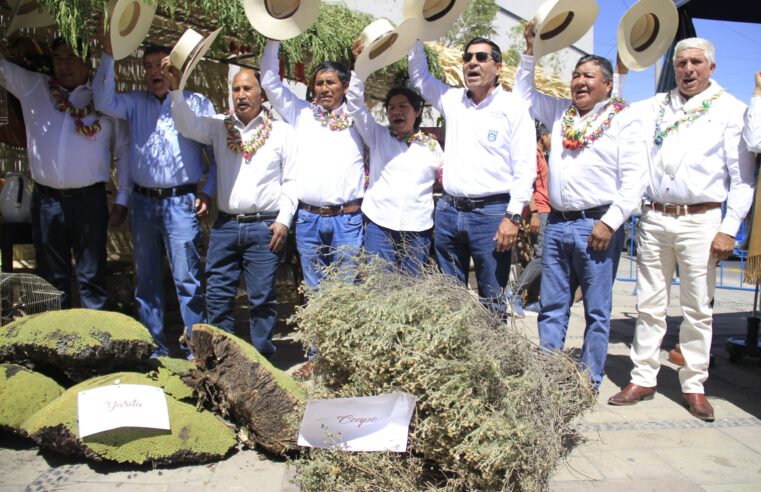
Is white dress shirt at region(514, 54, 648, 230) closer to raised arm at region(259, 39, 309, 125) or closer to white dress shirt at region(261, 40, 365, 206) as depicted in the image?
white dress shirt at region(261, 40, 365, 206)

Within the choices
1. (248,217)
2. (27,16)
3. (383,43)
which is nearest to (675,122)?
(383,43)

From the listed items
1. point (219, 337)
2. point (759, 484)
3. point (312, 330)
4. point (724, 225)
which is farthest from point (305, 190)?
point (759, 484)

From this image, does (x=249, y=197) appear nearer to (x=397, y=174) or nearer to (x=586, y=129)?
(x=397, y=174)

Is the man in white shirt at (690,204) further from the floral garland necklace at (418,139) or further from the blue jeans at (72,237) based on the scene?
the blue jeans at (72,237)

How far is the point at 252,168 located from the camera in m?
4.14

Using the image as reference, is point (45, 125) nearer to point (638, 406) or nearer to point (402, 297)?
point (402, 297)

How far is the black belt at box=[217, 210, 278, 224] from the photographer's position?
13.7 ft

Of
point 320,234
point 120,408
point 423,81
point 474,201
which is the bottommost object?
point 120,408

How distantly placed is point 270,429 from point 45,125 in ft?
8.46

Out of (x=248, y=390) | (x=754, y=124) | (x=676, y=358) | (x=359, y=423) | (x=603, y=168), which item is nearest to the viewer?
(x=359, y=423)

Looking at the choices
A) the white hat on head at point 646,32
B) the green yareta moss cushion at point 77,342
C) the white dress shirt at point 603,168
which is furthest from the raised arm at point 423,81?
the green yareta moss cushion at point 77,342

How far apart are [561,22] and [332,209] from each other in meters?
1.87

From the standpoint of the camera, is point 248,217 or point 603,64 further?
point 248,217

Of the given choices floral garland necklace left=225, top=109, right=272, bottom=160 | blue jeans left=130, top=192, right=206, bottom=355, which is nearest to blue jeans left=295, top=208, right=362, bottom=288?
floral garland necklace left=225, top=109, right=272, bottom=160
